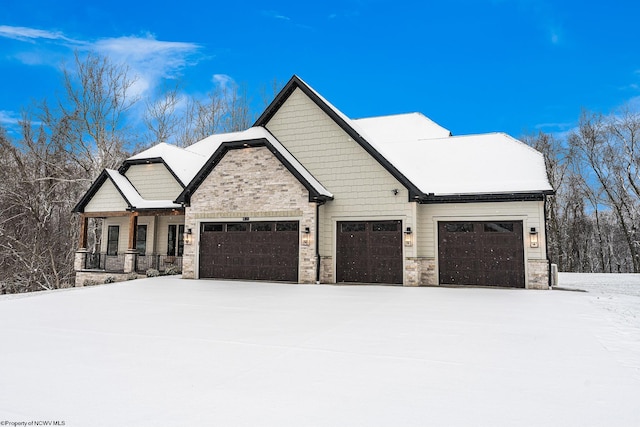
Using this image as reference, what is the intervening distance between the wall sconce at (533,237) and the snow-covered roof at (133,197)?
14.7 meters

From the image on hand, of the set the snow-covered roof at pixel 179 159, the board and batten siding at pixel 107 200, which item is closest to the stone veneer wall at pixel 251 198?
the snow-covered roof at pixel 179 159

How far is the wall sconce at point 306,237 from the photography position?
15.0 m

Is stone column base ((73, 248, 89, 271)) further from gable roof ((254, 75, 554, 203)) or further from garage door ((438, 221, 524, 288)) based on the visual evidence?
garage door ((438, 221, 524, 288))

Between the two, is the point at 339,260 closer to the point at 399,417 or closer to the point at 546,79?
the point at 399,417

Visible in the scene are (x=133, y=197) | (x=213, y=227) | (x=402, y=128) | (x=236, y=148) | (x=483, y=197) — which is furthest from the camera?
(x=402, y=128)

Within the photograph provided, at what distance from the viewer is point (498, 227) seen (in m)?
14.5

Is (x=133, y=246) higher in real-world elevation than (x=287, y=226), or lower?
lower

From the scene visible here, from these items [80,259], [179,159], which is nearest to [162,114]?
[179,159]

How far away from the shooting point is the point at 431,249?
15055 millimetres

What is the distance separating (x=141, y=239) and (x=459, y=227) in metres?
15.5

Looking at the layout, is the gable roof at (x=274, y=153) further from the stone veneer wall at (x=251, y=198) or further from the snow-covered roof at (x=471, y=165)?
the snow-covered roof at (x=471, y=165)

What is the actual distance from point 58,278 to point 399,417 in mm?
28385

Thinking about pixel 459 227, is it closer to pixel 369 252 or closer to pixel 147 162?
pixel 369 252

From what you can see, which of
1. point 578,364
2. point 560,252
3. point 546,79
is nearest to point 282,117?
point 578,364
